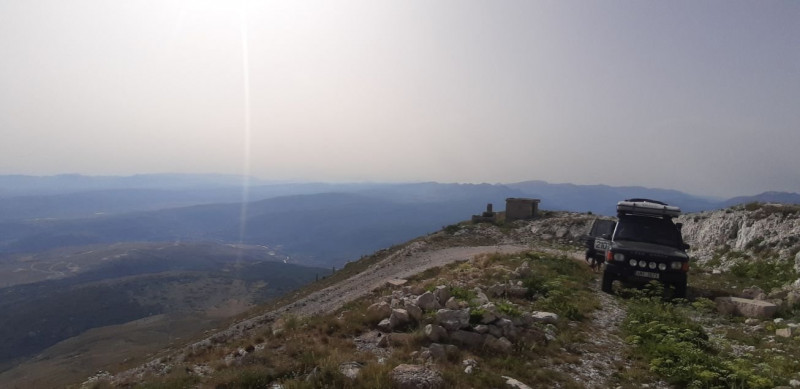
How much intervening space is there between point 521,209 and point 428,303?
3490 cm

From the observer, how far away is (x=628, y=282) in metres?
13.5

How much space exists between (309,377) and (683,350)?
6.93 meters

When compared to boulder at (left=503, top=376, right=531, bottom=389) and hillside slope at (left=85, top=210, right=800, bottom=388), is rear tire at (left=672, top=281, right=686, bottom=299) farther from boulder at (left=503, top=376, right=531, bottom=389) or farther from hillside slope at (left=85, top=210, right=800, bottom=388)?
boulder at (left=503, top=376, right=531, bottom=389)

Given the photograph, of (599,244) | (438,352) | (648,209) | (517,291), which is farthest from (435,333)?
(599,244)

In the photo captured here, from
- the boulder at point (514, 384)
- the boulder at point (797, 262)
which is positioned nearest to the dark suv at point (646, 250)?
the boulder at point (797, 262)

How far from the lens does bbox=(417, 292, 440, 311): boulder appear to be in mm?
9844

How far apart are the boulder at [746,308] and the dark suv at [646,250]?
1.05m

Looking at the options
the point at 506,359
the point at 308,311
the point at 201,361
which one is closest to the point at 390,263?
the point at 308,311

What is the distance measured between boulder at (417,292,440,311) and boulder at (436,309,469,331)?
3.43 feet

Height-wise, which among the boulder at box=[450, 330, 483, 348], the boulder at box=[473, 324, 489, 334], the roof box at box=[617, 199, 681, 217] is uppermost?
the roof box at box=[617, 199, 681, 217]

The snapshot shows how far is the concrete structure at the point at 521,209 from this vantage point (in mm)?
42219

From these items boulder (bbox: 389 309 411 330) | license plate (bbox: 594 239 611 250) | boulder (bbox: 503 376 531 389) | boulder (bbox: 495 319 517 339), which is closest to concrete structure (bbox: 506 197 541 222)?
license plate (bbox: 594 239 611 250)

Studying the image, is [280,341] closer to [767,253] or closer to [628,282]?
[628,282]

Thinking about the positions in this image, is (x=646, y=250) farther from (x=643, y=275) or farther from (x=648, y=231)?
(x=648, y=231)
